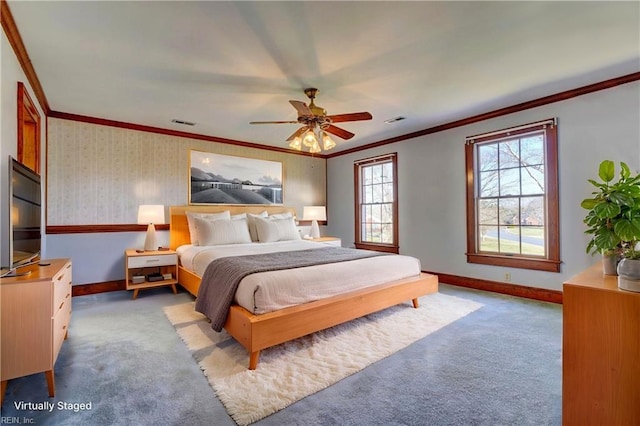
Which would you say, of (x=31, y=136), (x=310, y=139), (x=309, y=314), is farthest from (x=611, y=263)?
(x=31, y=136)

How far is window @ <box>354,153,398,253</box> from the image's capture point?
5.30m

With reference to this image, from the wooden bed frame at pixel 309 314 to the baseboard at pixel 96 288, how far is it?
1231 millimetres

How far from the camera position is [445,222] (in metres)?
4.54

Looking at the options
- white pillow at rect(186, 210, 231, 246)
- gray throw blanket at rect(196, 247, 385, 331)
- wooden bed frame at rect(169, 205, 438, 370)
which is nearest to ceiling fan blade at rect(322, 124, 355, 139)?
gray throw blanket at rect(196, 247, 385, 331)

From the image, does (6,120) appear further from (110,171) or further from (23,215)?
(110,171)

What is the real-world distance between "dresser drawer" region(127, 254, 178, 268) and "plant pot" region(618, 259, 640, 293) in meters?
4.36

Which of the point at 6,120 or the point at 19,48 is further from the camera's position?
the point at 19,48

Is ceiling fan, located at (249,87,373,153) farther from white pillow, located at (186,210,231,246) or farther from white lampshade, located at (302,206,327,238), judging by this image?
white lampshade, located at (302,206,327,238)

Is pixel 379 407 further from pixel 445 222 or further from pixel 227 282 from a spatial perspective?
pixel 445 222

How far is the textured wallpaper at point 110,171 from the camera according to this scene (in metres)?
3.84

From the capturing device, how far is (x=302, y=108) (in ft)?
9.14

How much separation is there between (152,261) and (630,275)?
4.44 meters

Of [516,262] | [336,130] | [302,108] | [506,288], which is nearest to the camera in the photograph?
[302,108]

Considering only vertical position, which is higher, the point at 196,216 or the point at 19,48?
the point at 19,48
